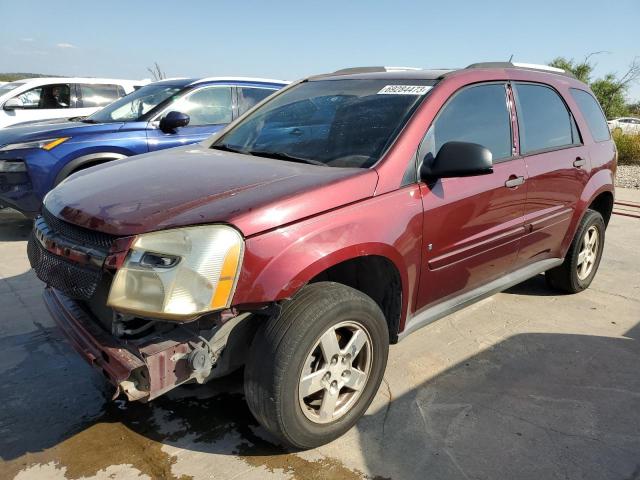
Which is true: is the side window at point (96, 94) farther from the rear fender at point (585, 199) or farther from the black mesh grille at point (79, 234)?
the rear fender at point (585, 199)

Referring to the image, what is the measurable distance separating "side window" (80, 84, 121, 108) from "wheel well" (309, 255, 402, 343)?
900cm

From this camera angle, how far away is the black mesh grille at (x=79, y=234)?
217 centimetres

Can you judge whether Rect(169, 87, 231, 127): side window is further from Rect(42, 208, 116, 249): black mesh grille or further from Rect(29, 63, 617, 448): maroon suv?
Rect(42, 208, 116, 249): black mesh grille

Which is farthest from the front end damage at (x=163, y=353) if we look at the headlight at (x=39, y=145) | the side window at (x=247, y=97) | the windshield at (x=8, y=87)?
the windshield at (x=8, y=87)

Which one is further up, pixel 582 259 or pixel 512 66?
pixel 512 66

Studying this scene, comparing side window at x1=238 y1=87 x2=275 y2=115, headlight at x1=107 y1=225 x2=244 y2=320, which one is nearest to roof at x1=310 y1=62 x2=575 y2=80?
headlight at x1=107 y1=225 x2=244 y2=320

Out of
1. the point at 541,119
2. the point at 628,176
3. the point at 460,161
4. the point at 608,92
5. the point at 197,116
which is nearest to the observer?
the point at 460,161

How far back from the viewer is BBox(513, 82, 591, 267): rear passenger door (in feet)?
11.7

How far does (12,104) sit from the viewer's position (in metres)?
10.2

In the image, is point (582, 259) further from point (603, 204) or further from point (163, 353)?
point (163, 353)

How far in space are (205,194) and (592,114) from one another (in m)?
3.56

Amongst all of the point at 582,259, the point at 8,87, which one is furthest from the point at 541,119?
the point at 8,87

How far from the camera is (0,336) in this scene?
138 inches

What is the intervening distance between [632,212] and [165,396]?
26.6 feet
